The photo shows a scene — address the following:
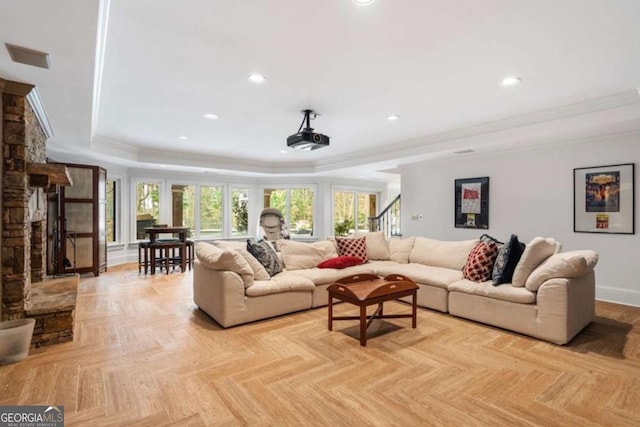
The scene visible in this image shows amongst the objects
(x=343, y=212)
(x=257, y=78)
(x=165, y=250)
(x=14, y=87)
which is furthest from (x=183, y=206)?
(x=257, y=78)

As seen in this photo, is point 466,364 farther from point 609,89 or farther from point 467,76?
point 609,89

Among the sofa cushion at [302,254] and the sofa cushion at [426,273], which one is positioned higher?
the sofa cushion at [302,254]

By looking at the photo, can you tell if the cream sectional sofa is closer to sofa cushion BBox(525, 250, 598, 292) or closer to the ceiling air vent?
sofa cushion BBox(525, 250, 598, 292)

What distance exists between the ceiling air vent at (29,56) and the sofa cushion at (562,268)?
4.34 metres

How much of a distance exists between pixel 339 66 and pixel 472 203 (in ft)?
13.1

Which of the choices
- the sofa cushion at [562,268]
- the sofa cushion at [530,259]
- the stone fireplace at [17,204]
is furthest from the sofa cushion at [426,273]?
the stone fireplace at [17,204]

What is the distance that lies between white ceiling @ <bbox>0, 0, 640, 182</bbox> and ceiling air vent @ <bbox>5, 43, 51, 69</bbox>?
0.21 ft

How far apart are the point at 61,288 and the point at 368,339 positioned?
10.5 feet

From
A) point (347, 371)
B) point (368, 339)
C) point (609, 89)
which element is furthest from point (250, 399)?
point (609, 89)

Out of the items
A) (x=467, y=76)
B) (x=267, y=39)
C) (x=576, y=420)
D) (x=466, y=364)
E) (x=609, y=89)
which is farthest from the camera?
(x=609, y=89)

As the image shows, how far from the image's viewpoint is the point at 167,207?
8.21 m

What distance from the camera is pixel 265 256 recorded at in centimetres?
428

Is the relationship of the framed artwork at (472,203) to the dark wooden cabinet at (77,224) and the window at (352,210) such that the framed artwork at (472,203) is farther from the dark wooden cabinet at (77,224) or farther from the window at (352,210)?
the dark wooden cabinet at (77,224)

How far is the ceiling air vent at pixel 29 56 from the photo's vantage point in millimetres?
2242
